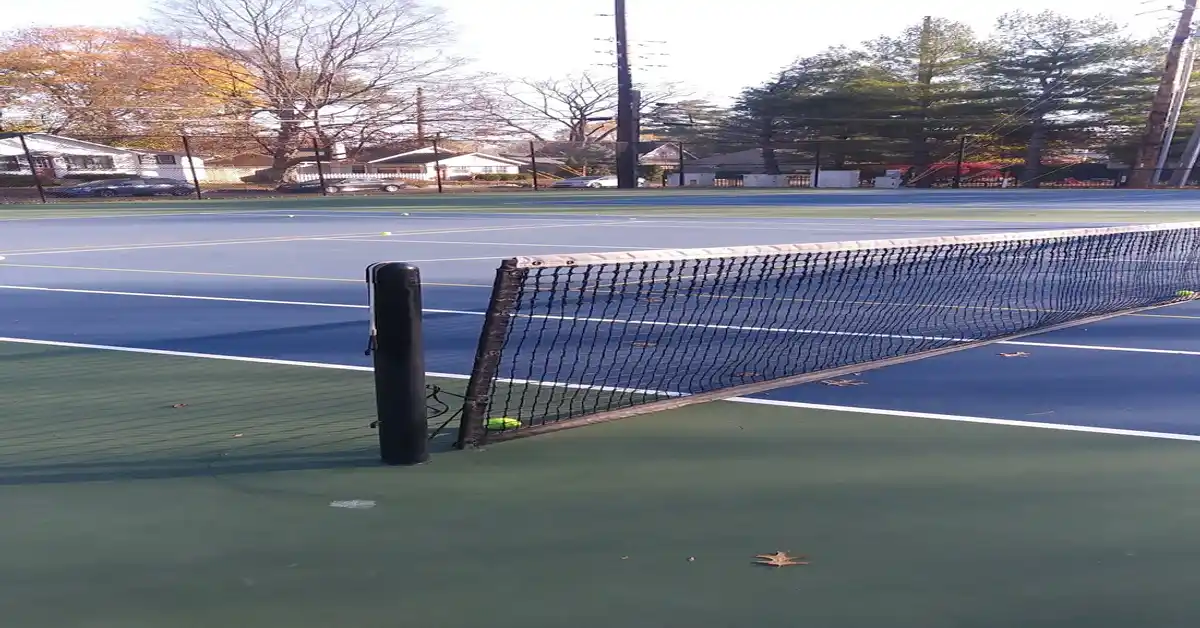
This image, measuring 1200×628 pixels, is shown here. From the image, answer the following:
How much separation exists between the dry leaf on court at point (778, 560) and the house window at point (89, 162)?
47.1m

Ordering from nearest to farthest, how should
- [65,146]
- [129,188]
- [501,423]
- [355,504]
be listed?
[355,504]
[501,423]
[129,188]
[65,146]

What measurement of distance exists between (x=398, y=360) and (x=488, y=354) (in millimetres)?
482

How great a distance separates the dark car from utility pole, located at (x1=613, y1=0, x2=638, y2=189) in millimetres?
17389

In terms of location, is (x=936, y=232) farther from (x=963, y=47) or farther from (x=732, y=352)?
(x=963, y=47)

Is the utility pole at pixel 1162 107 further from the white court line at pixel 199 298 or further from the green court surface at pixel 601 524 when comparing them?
the green court surface at pixel 601 524

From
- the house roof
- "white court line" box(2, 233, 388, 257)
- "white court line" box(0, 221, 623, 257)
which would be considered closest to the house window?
the house roof

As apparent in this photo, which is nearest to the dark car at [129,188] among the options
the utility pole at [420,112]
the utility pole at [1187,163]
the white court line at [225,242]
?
the utility pole at [420,112]

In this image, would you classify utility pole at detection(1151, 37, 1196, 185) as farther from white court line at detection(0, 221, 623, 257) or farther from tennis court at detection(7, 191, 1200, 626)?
tennis court at detection(7, 191, 1200, 626)

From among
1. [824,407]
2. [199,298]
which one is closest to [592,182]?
[199,298]

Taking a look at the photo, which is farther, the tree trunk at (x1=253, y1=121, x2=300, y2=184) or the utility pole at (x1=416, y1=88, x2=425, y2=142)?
the utility pole at (x1=416, y1=88, x2=425, y2=142)

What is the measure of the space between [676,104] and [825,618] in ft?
204

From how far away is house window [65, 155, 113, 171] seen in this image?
44322 mm

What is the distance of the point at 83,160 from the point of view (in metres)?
46.6

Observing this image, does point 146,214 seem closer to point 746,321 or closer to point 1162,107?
point 746,321
